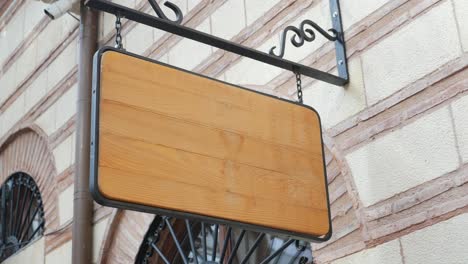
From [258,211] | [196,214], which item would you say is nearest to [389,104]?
[258,211]

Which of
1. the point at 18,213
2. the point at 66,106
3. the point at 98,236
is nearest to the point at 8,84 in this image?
the point at 18,213

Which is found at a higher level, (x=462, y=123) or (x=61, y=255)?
(x=61, y=255)

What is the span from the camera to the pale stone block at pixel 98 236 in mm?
5449

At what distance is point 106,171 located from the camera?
106 inches

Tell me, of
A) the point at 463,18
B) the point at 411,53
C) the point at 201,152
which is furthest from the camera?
the point at 411,53

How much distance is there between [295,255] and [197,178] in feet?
4.51

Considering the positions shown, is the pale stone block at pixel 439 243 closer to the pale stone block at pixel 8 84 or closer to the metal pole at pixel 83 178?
the metal pole at pixel 83 178

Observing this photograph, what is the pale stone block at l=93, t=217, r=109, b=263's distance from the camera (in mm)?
5449

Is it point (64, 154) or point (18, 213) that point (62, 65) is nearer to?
point (64, 154)

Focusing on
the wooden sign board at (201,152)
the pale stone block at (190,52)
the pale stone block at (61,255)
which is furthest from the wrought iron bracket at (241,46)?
the pale stone block at (61,255)

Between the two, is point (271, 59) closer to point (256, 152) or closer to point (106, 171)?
point (256, 152)

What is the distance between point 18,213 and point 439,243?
15.1 ft

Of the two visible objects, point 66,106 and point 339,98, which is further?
point 66,106

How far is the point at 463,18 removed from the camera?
3.41 metres
